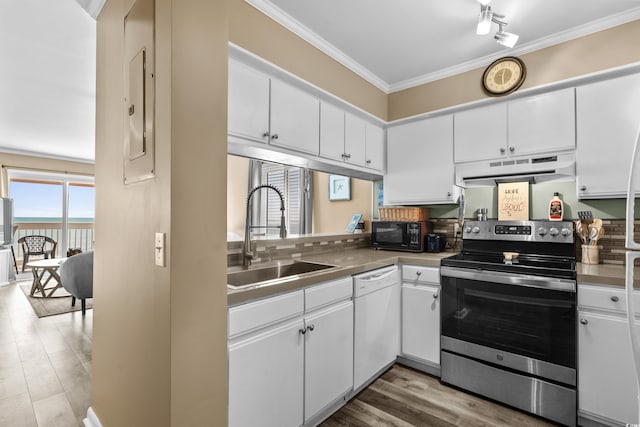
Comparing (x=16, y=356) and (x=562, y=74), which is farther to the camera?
(x=16, y=356)

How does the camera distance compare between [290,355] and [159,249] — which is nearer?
[159,249]

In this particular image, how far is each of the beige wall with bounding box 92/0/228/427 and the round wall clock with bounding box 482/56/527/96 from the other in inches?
85.4

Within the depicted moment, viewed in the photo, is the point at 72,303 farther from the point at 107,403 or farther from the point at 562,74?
the point at 562,74

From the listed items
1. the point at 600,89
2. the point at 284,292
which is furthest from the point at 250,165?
the point at 600,89

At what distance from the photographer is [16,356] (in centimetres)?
277

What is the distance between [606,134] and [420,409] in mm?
2163

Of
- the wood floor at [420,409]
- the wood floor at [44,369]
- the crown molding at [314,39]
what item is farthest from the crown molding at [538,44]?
the wood floor at [44,369]

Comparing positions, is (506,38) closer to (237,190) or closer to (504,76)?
(504,76)

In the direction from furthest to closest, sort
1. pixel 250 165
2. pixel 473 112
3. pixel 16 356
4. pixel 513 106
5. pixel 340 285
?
pixel 250 165 < pixel 16 356 < pixel 473 112 < pixel 513 106 < pixel 340 285

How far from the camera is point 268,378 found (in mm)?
1465

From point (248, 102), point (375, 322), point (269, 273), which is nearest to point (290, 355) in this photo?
point (269, 273)

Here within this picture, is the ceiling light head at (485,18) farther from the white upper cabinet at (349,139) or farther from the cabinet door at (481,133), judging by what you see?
the white upper cabinet at (349,139)

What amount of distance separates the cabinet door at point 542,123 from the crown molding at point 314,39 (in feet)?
3.83

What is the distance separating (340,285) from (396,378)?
3.30 feet
